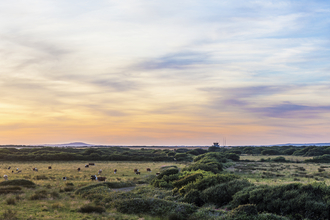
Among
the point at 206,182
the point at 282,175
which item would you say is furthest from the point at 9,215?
the point at 282,175

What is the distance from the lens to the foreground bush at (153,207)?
16500 mm

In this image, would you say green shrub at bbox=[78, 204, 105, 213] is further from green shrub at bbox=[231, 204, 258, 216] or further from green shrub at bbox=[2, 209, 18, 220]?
green shrub at bbox=[231, 204, 258, 216]

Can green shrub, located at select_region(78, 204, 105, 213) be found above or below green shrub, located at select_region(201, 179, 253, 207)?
below

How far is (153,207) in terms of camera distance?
17.9m

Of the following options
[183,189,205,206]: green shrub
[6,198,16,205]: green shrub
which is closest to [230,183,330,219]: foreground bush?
[183,189,205,206]: green shrub

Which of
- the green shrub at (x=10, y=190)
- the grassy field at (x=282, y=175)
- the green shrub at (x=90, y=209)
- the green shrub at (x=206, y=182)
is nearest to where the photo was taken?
the green shrub at (x=90, y=209)

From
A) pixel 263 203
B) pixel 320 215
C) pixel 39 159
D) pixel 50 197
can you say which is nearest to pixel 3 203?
pixel 50 197

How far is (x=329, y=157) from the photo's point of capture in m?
79.4

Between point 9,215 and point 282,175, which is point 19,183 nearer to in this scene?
point 9,215

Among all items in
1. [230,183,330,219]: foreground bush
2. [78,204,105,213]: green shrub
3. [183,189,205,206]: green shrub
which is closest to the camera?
[230,183,330,219]: foreground bush

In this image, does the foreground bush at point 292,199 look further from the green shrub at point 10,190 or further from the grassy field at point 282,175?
the green shrub at point 10,190

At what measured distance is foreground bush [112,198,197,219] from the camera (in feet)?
54.1

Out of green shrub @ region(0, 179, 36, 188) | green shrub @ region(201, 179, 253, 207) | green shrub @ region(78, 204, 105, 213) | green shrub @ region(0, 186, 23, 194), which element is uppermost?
green shrub @ region(201, 179, 253, 207)

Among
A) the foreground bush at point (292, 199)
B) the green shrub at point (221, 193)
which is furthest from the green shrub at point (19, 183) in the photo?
the foreground bush at point (292, 199)
